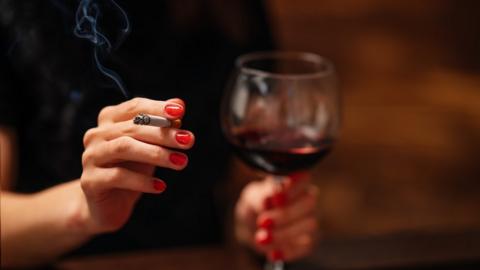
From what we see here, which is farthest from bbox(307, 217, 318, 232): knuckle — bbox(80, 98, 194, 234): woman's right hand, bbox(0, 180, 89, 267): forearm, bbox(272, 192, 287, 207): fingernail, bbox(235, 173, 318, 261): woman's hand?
bbox(80, 98, 194, 234): woman's right hand

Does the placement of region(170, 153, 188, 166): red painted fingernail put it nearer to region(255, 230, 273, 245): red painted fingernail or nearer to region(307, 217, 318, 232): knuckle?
region(255, 230, 273, 245): red painted fingernail

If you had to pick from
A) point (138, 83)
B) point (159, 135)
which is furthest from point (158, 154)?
point (138, 83)

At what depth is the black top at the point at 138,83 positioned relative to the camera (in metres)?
0.65

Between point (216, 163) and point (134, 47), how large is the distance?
2.50ft

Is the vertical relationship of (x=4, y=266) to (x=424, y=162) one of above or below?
above

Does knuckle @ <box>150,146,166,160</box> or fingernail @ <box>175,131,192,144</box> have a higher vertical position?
fingernail @ <box>175,131,192,144</box>

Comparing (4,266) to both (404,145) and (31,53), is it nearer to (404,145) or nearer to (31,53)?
(31,53)

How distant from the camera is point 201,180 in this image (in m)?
1.53

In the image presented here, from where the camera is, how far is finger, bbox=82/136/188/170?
581mm

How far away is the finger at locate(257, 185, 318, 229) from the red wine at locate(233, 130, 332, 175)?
194 millimetres

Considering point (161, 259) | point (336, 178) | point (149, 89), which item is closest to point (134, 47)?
point (149, 89)

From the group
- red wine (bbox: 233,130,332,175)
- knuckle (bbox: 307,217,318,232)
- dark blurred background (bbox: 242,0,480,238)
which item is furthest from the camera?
dark blurred background (bbox: 242,0,480,238)

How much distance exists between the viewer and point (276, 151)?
0.89 metres

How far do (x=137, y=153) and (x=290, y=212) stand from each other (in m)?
0.61
